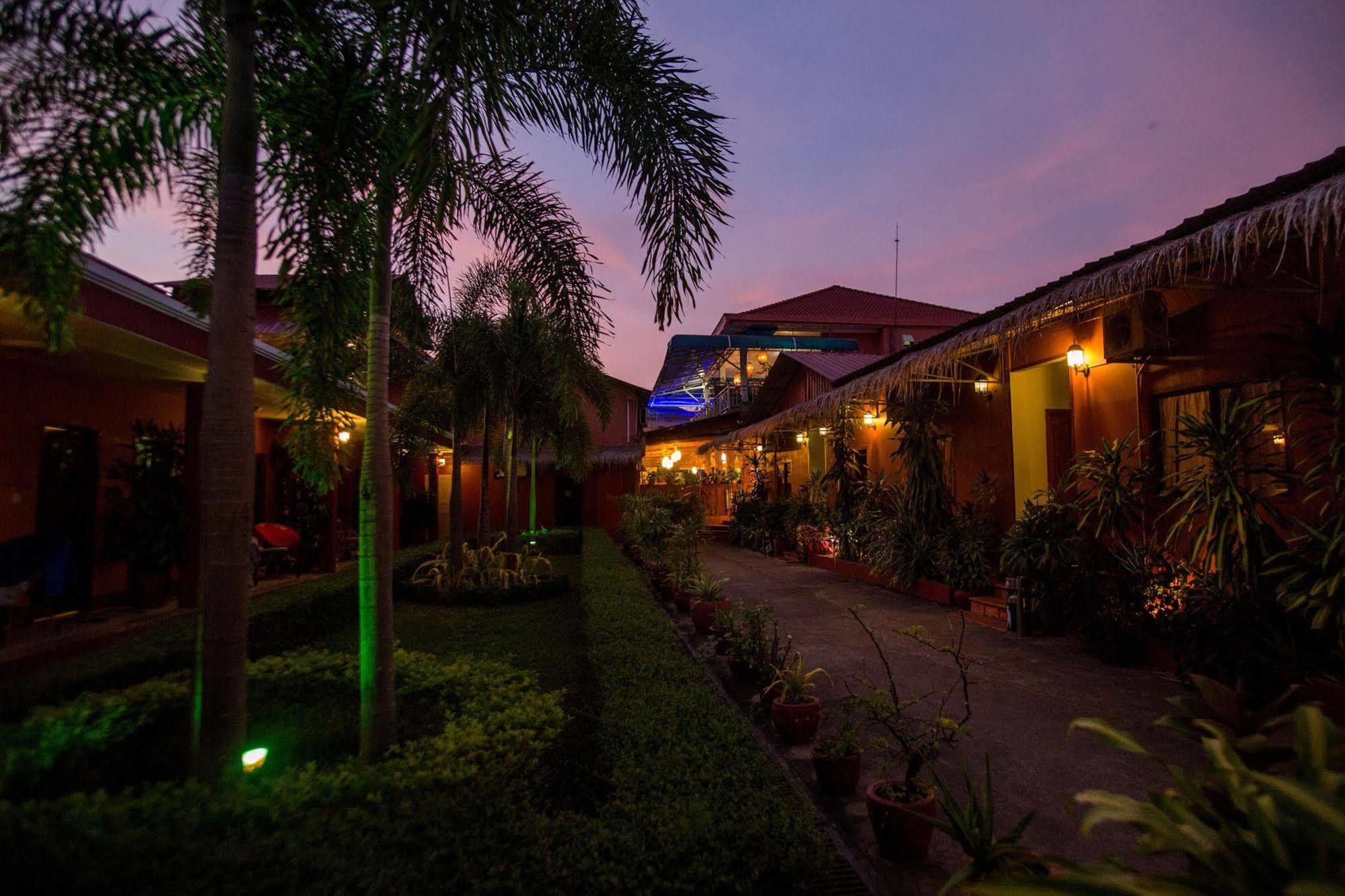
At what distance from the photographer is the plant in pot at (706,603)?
25.9 ft

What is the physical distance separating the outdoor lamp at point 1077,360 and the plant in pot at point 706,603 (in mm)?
5018

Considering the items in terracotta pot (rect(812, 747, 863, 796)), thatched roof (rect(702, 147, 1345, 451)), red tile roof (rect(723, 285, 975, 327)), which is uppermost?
red tile roof (rect(723, 285, 975, 327))

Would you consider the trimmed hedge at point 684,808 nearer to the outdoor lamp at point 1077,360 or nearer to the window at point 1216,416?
the window at point 1216,416

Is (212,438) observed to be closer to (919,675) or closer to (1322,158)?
(919,675)

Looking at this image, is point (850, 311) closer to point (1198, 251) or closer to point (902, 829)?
point (1198, 251)

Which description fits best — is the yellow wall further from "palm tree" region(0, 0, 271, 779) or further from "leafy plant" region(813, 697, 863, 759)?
"palm tree" region(0, 0, 271, 779)

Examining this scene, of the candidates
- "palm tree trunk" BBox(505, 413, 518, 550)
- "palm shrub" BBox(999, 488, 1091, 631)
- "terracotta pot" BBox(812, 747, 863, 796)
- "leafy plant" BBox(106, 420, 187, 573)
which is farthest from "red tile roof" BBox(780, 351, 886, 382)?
"terracotta pot" BBox(812, 747, 863, 796)

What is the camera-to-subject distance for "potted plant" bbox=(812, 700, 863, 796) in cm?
371

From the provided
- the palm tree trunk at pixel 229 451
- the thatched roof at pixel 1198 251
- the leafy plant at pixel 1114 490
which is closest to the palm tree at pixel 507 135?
the palm tree trunk at pixel 229 451

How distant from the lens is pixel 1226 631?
491 centimetres

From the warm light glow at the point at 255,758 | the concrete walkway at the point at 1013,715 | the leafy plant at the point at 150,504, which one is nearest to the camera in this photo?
the concrete walkway at the point at 1013,715

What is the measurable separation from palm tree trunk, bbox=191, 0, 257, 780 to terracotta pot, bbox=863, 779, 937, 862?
9.45 ft

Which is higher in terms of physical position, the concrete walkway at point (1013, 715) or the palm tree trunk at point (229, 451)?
the palm tree trunk at point (229, 451)

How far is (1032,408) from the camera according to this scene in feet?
34.2
